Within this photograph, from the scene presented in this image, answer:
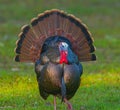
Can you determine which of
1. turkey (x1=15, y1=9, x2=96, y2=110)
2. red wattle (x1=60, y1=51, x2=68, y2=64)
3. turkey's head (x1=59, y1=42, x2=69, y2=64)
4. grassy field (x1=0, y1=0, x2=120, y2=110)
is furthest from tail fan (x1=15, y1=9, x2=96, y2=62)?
red wattle (x1=60, y1=51, x2=68, y2=64)

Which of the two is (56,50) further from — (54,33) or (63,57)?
(54,33)

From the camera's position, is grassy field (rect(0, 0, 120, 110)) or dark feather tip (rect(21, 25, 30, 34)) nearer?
dark feather tip (rect(21, 25, 30, 34))

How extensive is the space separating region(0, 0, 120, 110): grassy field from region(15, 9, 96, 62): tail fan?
853 mm

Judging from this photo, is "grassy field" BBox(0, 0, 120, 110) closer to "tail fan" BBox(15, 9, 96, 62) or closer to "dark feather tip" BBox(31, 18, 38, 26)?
"tail fan" BBox(15, 9, 96, 62)

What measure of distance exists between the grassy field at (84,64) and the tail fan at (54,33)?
2.80 feet

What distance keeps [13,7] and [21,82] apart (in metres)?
14.0

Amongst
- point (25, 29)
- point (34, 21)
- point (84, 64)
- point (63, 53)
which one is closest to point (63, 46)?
point (63, 53)

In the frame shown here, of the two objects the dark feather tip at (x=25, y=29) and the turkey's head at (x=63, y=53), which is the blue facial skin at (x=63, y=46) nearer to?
the turkey's head at (x=63, y=53)

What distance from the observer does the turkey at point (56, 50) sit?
30.3 feet

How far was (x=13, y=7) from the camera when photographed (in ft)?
85.7

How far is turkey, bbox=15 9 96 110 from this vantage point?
30.3ft

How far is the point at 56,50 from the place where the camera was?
958 cm

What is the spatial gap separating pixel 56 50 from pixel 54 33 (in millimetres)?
750

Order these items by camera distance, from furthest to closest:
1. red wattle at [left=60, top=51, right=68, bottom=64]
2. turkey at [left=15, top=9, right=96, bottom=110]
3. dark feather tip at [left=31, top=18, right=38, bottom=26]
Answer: dark feather tip at [left=31, top=18, right=38, bottom=26]
turkey at [left=15, top=9, right=96, bottom=110]
red wattle at [left=60, top=51, right=68, bottom=64]
